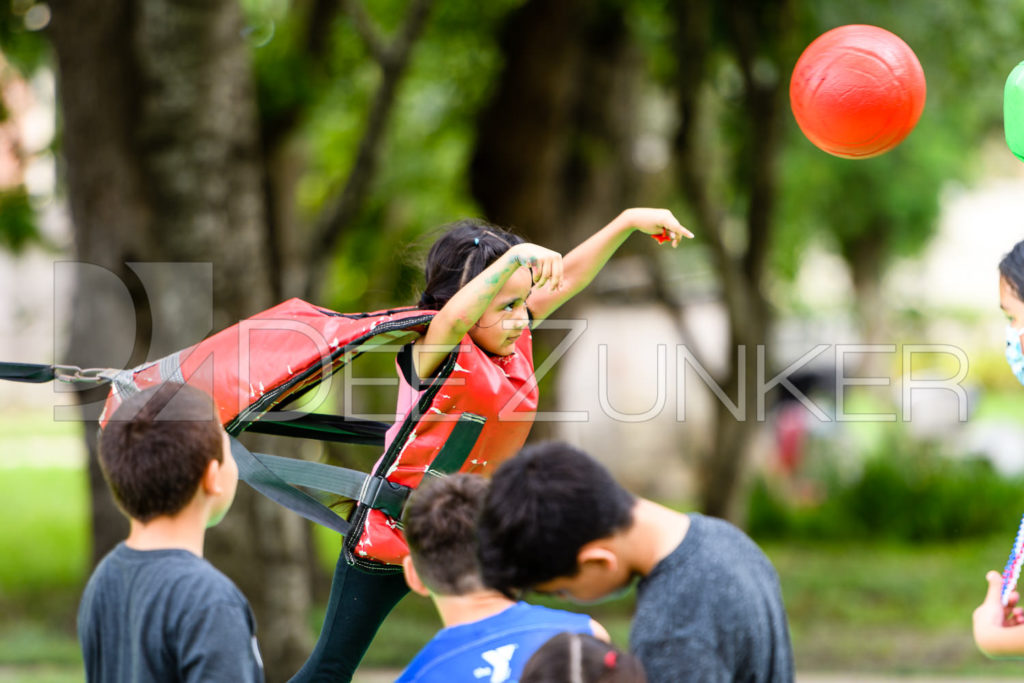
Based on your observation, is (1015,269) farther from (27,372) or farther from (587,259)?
(27,372)

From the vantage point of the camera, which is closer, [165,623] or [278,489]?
[165,623]

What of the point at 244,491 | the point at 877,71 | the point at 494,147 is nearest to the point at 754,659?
the point at 877,71

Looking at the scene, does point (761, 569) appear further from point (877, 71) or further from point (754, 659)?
point (877, 71)

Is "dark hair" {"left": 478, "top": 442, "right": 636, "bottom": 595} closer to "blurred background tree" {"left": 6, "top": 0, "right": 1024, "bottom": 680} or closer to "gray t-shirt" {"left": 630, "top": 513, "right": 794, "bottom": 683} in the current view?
"gray t-shirt" {"left": 630, "top": 513, "right": 794, "bottom": 683}

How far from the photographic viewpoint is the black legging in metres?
2.91

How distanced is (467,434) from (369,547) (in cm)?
39

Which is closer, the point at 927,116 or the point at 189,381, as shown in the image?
the point at 189,381

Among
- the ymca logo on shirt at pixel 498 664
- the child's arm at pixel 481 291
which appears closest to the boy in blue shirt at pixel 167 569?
the ymca logo on shirt at pixel 498 664

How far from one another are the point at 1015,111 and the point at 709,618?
1.90 m

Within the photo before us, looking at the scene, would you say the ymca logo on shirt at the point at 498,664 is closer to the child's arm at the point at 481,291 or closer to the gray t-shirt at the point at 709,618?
the gray t-shirt at the point at 709,618

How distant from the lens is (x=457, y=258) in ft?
9.73

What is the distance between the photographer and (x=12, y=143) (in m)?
8.49

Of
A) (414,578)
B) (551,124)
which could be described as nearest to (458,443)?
(414,578)

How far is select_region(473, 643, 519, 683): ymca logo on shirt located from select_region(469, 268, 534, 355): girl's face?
3.17 feet
